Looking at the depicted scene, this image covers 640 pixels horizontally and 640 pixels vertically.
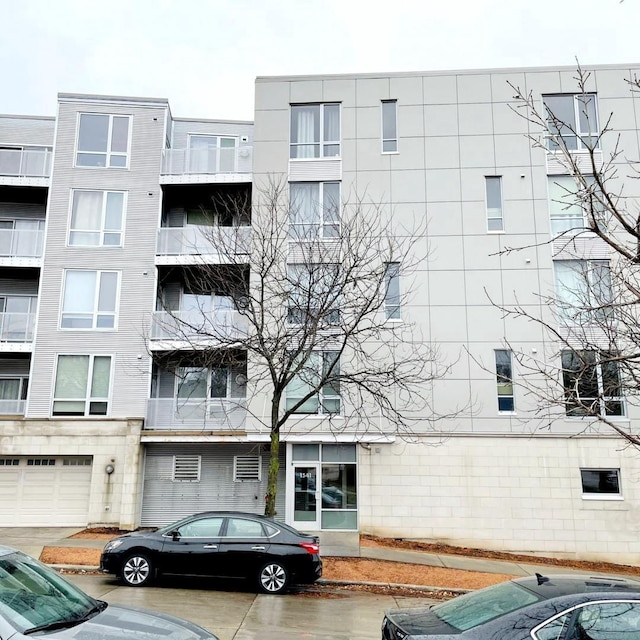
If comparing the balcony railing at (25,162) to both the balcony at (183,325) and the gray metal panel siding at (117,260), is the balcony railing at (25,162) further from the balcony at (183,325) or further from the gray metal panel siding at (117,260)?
the balcony at (183,325)

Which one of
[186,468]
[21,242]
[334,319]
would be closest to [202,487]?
[186,468]

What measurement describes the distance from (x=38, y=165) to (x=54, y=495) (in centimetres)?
1103

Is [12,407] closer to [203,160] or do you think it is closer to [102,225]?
[102,225]

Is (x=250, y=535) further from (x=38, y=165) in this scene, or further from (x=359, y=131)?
(x=38, y=165)

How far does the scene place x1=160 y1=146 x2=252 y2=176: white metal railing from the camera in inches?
802

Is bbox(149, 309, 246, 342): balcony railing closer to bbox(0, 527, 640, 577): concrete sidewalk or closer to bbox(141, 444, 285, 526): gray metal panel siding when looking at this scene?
bbox(141, 444, 285, 526): gray metal panel siding

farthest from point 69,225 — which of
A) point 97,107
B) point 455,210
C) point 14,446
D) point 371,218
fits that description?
point 455,210

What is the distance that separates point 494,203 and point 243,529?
13.4 m

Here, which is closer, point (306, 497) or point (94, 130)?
point (306, 497)

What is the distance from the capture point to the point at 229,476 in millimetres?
19203

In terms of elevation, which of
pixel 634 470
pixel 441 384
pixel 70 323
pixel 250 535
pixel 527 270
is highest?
pixel 527 270

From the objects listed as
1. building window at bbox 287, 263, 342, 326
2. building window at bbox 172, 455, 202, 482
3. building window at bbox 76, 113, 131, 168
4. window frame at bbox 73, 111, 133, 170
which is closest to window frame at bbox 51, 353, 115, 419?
building window at bbox 172, 455, 202, 482

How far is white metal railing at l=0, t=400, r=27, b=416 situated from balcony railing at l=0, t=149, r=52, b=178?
25.4 feet

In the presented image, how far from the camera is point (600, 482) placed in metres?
17.5
